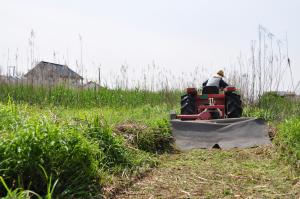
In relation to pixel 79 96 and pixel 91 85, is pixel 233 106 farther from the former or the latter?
pixel 91 85

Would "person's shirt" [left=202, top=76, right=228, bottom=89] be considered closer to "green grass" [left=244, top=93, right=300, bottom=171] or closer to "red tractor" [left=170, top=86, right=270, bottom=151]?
"green grass" [left=244, top=93, right=300, bottom=171]

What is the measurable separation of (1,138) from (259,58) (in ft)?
21.0

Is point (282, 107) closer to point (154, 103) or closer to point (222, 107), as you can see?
point (222, 107)

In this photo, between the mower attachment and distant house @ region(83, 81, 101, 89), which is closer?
the mower attachment

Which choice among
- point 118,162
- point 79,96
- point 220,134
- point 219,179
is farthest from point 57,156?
point 79,96

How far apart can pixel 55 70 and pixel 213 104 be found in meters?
5.21

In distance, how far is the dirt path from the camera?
124 inches

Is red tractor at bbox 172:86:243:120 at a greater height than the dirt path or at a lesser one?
greater

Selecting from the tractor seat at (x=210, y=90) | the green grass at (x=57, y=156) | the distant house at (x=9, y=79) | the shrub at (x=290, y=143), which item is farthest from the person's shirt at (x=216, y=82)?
the distant house at (x=9, y=79)

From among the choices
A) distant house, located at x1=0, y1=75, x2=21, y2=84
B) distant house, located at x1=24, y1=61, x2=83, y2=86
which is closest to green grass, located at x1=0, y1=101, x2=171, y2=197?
distant house, located at x1=0, y1=75, x2=21, y2=84

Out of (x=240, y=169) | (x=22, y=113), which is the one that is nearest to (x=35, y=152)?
(x=22, y=113)

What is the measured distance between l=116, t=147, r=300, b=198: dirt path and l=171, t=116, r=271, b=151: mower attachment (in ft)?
2.19

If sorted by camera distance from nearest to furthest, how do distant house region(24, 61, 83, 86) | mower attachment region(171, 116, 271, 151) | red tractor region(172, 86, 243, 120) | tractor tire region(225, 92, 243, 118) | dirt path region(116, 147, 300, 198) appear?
1. dirt path region(116, 147, 300, 198)
2. mower attachment region(171, 116, 271, 151)
3. red tractor region(172, 86, 243, 120)
4. tractor tire region(225, 92, 243, 118)
5. distant house region(24, 61, 83, 86)

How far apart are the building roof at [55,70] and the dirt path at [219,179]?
617cm
